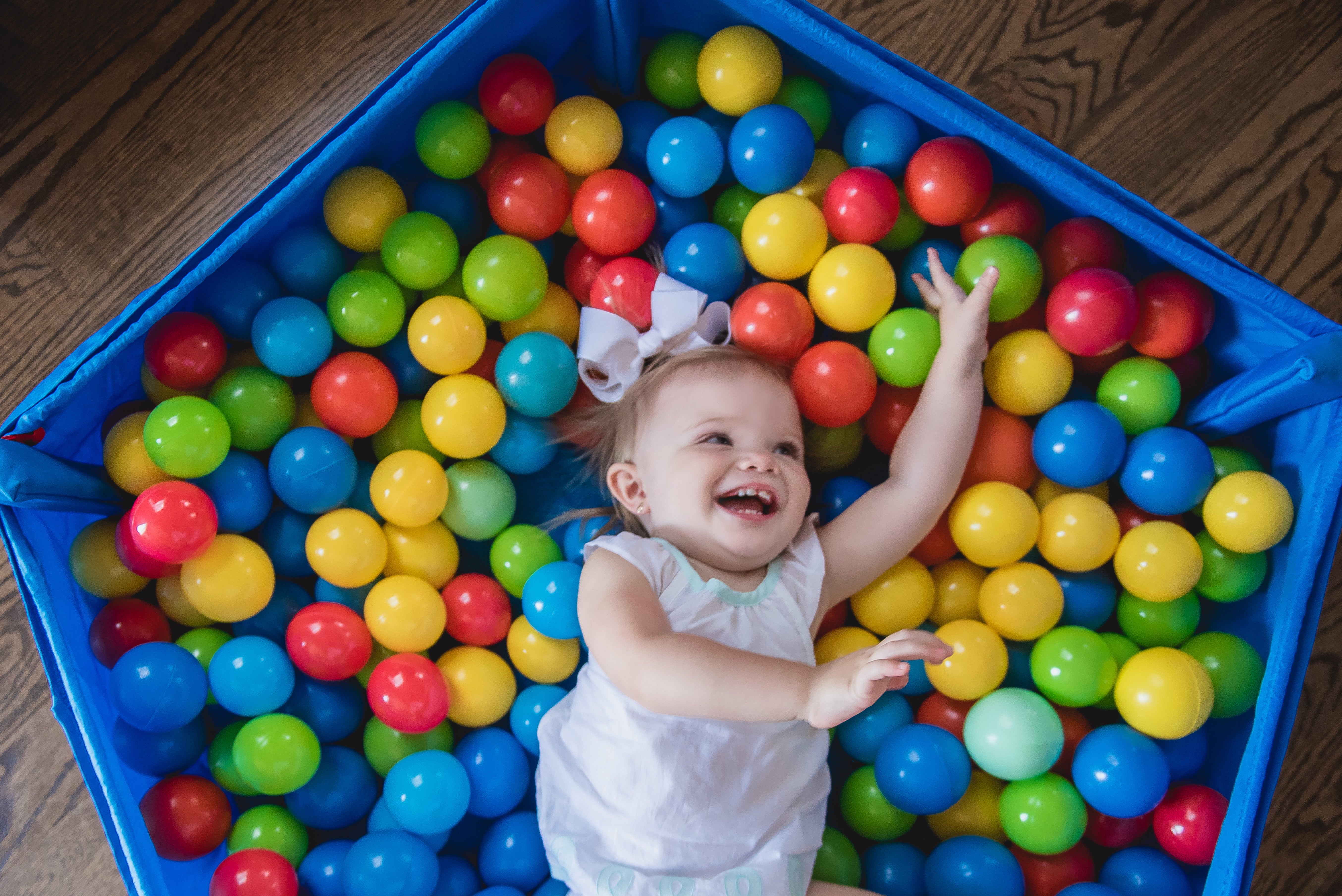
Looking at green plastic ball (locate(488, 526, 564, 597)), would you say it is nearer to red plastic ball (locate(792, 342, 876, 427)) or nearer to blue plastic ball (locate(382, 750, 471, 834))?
blue plastic ball (locate(382, 750, 471, 834))

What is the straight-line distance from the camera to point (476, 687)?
117cm

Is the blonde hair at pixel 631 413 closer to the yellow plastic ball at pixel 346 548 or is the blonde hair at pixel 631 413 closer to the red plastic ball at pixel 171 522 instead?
the yellow plastic ball at pixel 346 548

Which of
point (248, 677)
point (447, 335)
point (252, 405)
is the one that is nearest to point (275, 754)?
point (248, 677)

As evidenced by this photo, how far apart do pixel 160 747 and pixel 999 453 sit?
3.48 feet

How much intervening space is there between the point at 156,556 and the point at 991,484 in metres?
0.97

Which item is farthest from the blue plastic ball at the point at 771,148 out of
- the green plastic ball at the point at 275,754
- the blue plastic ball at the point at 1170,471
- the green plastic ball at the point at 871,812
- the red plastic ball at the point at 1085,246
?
the green plastic ball at the point at 275,754

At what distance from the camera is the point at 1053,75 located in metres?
1.48

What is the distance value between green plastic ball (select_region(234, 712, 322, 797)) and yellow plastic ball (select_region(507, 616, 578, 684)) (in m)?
0.26

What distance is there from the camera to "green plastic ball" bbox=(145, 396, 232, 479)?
3.41 ft

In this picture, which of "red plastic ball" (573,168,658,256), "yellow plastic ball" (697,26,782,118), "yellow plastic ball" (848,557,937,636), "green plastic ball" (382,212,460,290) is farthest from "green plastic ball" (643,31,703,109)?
"yellow plastic ball" (848,557,937,636)

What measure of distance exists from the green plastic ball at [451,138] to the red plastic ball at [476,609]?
527 millimetres

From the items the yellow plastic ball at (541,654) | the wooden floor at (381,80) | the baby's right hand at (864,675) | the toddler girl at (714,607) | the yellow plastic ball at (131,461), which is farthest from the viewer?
the wooden floor at (381,80)

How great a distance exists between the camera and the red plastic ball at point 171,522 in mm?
1012

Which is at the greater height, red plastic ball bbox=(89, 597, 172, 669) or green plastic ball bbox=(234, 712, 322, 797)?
red plastic ball bbox=(89, 597, 172, 669)
